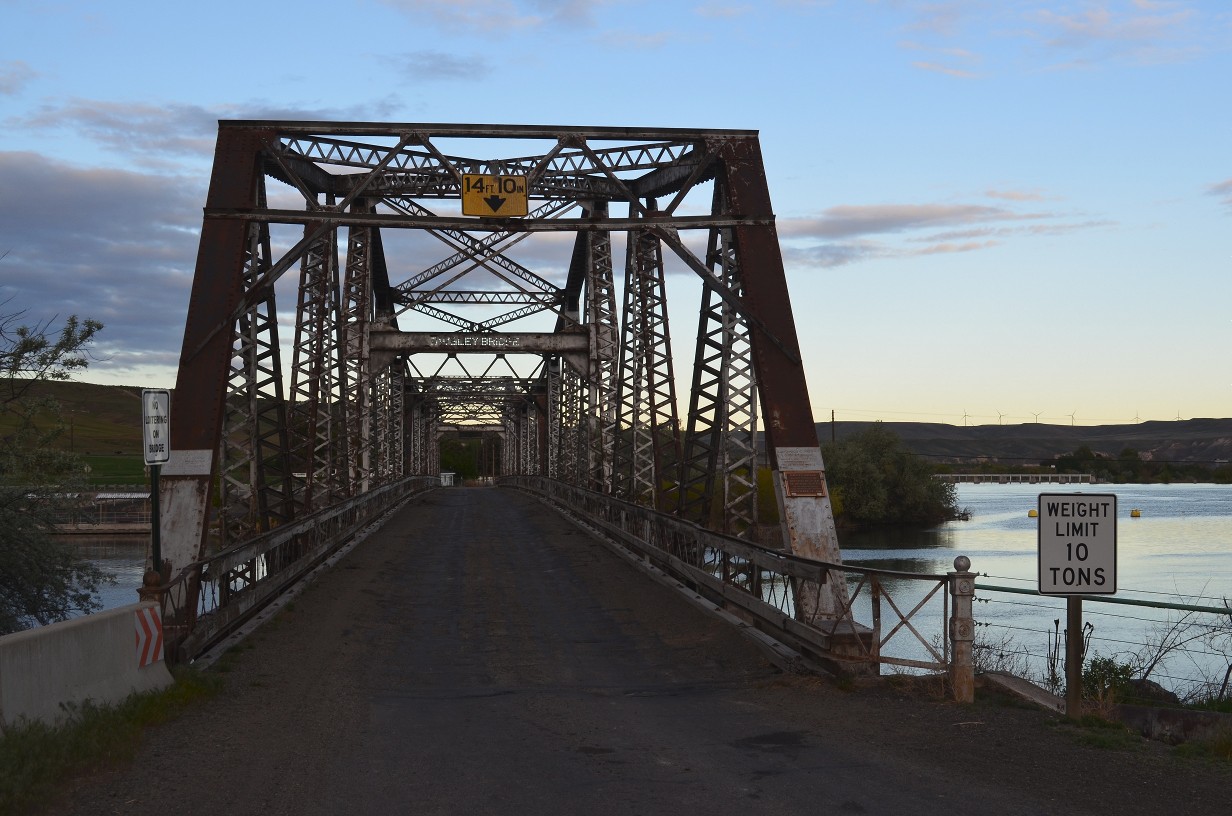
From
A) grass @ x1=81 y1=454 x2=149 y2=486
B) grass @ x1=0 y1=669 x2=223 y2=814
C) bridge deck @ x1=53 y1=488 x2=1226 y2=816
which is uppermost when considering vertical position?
grass @ x1=0 y1=669 x2=223 y2=814

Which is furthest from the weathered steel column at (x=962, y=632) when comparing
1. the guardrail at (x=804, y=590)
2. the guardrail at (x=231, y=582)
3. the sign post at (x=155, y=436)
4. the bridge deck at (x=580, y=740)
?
the sign post at (x=155, y=436)

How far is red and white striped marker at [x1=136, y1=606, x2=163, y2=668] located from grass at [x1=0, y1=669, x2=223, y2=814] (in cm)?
37

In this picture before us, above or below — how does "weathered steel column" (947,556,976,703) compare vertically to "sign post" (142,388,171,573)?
below

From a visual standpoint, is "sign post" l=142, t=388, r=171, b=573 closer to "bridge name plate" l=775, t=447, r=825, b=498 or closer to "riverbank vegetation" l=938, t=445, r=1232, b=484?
"bridge name plate" l=775, t=447, r=825, b=498

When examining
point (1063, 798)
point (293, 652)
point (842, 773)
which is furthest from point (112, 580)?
point (1063, 798)

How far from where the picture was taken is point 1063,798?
281 inches

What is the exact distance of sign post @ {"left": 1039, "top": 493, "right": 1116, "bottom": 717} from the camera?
934 centimetres

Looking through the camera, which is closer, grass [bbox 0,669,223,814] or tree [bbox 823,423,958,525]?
grass [bbox 0,669,223,814]

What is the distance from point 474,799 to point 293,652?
22.6 feet

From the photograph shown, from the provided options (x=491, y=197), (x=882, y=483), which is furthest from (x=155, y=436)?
(x=882, y=483)

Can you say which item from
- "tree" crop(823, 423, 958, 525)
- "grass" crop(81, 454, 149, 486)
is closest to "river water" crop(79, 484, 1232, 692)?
"tree" crop(823, 423, 958, 525)

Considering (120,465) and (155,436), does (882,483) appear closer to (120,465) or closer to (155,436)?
(155,436)

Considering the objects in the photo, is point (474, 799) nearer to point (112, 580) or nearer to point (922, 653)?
point (112, 580)

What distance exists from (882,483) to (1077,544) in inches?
2673
